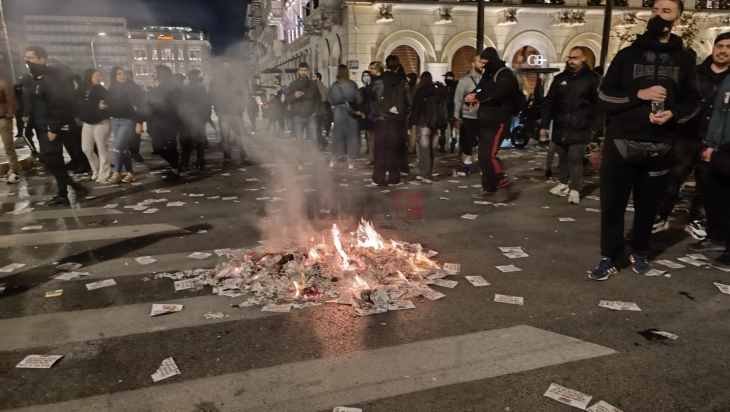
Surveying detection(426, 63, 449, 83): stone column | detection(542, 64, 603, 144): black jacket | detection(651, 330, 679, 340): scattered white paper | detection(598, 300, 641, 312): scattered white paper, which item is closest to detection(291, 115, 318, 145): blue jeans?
detection(542, 64, 603, 144): black jacket

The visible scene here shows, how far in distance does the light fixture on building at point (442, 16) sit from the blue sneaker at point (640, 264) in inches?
816

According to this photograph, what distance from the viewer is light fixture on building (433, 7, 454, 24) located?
22.9 m

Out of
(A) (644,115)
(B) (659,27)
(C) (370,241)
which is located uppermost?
(B) (659,27)

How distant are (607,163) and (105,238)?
544 centimetres

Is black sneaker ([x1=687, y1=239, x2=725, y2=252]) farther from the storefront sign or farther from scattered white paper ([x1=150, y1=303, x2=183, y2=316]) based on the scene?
the storefront sign

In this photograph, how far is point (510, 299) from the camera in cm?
387

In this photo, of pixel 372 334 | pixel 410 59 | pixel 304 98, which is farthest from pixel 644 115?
pixel 410 59

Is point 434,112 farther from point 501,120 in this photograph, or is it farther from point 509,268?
point 509,268

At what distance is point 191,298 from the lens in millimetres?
3938

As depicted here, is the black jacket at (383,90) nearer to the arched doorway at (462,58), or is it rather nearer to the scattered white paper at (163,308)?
the scattered white paper at (163,308)

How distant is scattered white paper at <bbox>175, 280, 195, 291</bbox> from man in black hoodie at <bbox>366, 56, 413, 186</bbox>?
5034 mm

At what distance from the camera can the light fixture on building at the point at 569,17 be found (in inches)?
948

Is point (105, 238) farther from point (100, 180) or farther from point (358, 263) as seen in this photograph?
point (100, 180)

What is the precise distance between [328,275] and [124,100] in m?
7.18
